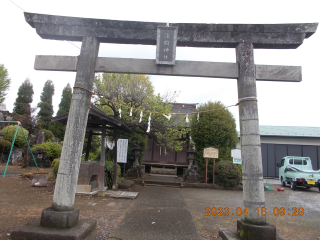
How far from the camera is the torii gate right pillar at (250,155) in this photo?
3873mm

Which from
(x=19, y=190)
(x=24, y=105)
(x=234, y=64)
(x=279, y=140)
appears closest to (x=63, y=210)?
(x=234, y=64)

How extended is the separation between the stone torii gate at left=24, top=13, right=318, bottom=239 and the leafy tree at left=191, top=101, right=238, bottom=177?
804cm

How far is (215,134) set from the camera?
40.9 feet

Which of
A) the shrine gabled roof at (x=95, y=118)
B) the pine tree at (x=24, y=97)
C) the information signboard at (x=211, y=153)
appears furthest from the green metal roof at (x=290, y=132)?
the pine tree at (x=24, y=97)

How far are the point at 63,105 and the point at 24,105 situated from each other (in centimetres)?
449

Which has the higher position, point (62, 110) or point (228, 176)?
point (62, 110)

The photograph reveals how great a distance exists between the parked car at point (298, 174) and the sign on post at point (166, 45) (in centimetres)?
1033

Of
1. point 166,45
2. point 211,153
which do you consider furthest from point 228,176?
point 166,45

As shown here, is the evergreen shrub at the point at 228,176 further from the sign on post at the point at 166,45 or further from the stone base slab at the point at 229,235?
the sign on post at the point at 166,45

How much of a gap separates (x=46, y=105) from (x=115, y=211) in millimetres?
26627

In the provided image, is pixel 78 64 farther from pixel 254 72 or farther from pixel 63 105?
pixel 63 105

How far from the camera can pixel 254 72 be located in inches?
179

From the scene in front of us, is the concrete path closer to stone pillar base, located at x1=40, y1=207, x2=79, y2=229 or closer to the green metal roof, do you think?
stone pillar base, located at x1=40, y1=207, x2=79, y2=229

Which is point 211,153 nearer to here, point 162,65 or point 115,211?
point 115,211
